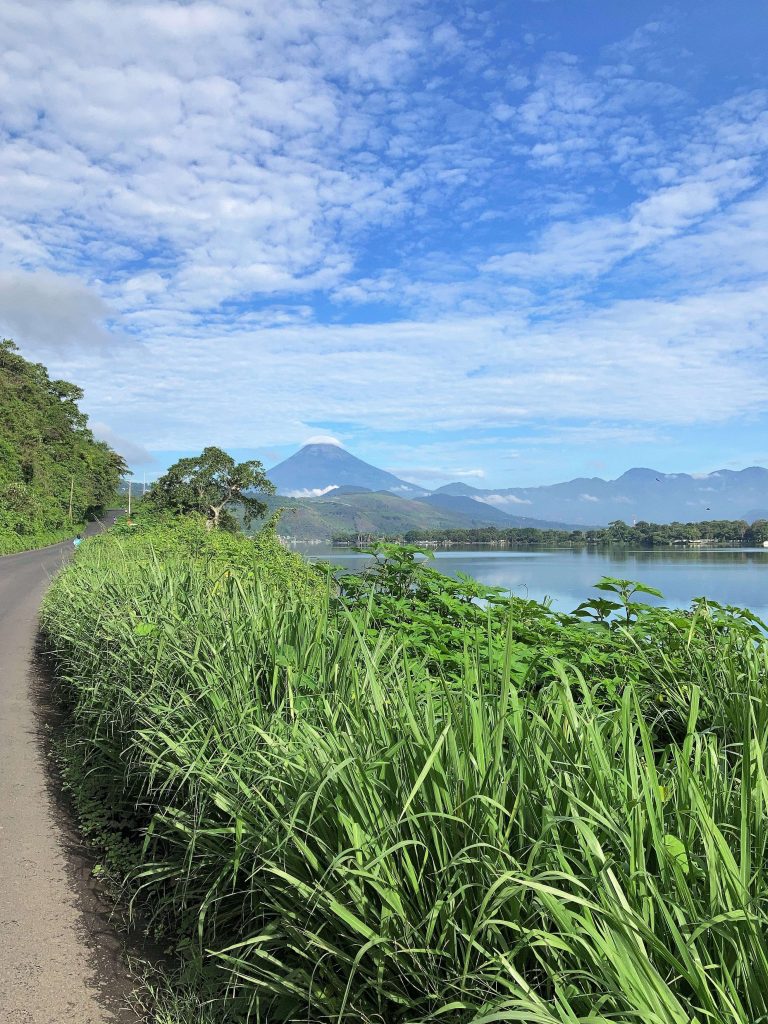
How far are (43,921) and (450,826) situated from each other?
2.10 m

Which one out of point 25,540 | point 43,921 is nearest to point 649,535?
point 25,540

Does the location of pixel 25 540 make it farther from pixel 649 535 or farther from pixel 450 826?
pixel 450 826

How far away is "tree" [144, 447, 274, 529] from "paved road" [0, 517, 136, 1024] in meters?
41.4

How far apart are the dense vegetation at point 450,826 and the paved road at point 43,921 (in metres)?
0.24

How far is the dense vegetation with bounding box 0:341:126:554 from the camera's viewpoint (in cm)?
4253

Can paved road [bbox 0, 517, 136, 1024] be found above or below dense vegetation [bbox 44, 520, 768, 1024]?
below

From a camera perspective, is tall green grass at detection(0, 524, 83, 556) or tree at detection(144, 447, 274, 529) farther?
tree at detection(144, 447, 274, 529)

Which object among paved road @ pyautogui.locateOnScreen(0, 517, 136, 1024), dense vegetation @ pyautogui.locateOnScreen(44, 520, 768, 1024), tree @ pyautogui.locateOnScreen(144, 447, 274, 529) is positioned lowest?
paved road @ pyautogui.locateOnScreen(0, 517, 136, 1024)

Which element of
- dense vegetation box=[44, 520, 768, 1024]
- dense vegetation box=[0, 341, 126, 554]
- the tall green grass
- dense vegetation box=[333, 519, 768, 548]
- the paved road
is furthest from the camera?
dense vegetation box=[333, 519, 768, 548]

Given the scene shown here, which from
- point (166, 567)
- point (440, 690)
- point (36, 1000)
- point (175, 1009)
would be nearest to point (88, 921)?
point (36, 1000)

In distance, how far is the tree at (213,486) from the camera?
46.3 m

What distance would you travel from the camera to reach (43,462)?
→ 60.5 metres

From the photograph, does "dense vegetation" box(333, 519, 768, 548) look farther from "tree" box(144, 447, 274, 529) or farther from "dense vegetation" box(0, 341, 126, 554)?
"dense vegetation" box(0, 341, 126, 554)

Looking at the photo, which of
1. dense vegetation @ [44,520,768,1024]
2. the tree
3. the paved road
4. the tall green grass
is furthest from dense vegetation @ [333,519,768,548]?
dense vegetation @ [44,520,768,1024]
